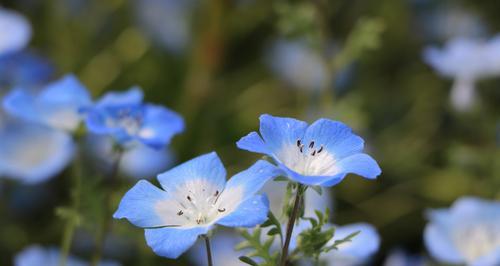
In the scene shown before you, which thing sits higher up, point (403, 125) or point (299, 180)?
point (403, 125)

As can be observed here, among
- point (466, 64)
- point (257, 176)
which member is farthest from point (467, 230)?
point (257, 176)

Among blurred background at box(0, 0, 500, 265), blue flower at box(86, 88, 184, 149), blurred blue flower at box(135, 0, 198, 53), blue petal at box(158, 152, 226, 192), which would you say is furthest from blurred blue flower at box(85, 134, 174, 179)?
blue petal at box(158, 152, 226, 192)

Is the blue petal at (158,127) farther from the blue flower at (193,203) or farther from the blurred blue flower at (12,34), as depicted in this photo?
the blurred blue flower at (12,34)

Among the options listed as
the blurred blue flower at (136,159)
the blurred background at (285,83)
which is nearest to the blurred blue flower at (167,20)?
the blurred background at (285,83)

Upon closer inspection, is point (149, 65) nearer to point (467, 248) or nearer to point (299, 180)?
point (467, 248)

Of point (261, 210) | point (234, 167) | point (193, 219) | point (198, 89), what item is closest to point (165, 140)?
point (193, 219)

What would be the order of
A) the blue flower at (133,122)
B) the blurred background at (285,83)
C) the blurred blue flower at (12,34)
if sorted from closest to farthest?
the blue flower at (133,122), the blurred blue flower at (12,34), the blurred background at (285,83)
